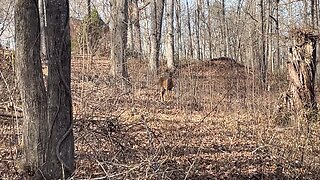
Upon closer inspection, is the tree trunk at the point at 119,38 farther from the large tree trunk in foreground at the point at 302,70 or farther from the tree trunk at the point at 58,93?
the tree trunk at the point at 58,93

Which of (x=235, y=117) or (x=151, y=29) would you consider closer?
(x=235, y=117)

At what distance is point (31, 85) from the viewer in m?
5.53

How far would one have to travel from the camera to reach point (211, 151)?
27.2ft

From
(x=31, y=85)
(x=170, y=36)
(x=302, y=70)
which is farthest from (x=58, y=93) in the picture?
(x=170, y=36)

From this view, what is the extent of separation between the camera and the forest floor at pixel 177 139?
620 cm

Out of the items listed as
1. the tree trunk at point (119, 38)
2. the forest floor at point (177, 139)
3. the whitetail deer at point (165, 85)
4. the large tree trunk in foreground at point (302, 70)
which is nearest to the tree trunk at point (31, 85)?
the forest floor at point (177, 139)

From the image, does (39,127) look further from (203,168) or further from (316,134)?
(316,134)

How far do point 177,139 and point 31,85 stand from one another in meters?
3.72

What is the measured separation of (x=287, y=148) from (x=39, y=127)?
4.00 m

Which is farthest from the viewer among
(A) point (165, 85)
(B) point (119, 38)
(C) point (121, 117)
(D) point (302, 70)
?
(B) point (119, 38)

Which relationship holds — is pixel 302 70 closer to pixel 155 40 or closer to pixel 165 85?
pixel 165 85

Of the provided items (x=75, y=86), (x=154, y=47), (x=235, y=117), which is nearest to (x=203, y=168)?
(x=75, y=86)

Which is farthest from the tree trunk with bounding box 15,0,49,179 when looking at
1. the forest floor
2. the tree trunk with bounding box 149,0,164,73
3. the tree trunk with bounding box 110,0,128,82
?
the tree trunk with bounding box 149,0,164,73

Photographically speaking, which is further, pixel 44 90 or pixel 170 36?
pixel 170 36
